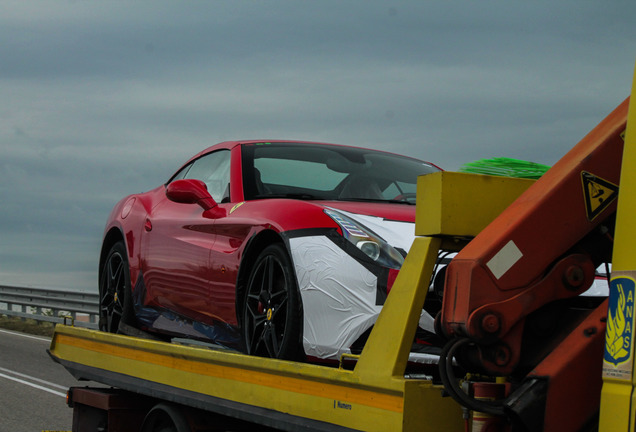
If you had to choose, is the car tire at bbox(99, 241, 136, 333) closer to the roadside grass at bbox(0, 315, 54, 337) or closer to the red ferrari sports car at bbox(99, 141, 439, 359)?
the red ferrari sports car at bbox(99, 141, 439, 359)

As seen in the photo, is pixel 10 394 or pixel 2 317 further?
pixel 2 317

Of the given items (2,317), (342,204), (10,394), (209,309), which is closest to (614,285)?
(342,204)

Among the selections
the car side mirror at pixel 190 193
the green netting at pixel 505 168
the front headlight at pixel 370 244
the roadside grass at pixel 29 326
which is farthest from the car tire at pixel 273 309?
the roadside grass at pixel 29 326

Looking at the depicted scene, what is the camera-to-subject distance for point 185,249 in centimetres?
536

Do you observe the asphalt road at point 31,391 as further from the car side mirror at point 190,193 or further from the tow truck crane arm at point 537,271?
the tow truck crane arm at point 537,271

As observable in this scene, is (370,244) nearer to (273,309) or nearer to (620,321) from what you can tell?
(273,309)

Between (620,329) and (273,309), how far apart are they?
2273 mm

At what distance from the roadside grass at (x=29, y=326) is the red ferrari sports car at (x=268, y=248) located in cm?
1493

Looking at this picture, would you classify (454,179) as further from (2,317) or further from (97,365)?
(2,317)

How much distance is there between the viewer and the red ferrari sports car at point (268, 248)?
12.4 ft

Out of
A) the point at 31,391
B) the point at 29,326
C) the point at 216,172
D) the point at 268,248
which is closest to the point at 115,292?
the point at 216,172

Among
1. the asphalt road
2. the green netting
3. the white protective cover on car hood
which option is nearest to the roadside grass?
the asphalt road

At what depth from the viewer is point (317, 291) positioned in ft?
12.7

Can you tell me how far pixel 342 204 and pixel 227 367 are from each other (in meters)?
0.97
